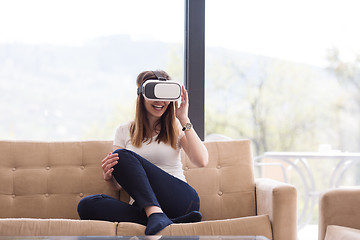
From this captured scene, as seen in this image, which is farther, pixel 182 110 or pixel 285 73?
pixel 285 73

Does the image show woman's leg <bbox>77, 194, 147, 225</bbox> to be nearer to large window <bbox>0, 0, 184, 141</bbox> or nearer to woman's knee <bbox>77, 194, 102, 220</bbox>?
woman's knee <bbox>77, 194, 102, 220</bbox>

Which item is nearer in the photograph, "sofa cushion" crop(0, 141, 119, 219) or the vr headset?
the vr headset

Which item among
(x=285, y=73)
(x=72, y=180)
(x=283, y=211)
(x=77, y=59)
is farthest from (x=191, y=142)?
(x=285, y=73)

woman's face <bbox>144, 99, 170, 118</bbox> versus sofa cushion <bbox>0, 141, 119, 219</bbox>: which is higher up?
woman's face <bbox>144, 99, 170, 118</bbox>

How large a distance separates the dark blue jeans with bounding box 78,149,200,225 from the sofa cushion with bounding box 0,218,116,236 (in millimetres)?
124

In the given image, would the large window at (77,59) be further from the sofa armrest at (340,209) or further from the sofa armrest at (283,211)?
the sofa armrest at (340,209)

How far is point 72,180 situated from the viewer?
6.83 ft

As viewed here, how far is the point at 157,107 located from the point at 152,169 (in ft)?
1.11

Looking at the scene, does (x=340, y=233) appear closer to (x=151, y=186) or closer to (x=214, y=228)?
(x=214, y=228)

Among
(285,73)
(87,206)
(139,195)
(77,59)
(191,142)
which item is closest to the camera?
(139,195)

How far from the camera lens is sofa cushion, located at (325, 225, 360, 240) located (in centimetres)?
146

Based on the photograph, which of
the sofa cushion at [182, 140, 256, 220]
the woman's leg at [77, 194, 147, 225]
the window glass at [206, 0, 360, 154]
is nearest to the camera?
the woman's leg at [77, 194, 147, 225]

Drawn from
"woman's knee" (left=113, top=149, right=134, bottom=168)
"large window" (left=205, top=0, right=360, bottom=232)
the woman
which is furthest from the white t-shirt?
"large window" (left=205, top=0, right=360, bottom=232)

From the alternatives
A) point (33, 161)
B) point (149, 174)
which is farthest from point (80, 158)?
point (149, 174)
